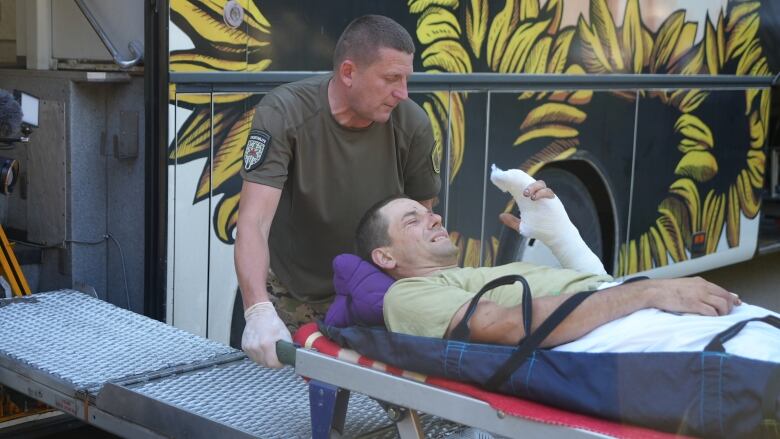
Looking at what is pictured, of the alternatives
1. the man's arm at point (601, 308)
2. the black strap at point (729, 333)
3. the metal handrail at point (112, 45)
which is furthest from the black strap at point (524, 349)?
the metal handrail at point (112, 45)

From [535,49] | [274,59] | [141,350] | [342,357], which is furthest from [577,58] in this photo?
[342,357]

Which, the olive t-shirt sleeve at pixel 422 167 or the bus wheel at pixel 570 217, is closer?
the olive t-shirt sleeve at pixel 422 167

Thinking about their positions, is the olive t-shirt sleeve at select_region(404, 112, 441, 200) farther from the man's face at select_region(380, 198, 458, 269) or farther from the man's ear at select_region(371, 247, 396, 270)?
the man's ear at select_region(371, 247, 396, 270)

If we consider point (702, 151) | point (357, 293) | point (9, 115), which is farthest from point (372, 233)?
point (702, 151)

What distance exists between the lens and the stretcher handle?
9.59 feet

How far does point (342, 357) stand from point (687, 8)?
4.93 metres

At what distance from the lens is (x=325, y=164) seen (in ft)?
12.4

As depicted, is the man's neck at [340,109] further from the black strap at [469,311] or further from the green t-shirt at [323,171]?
the black strap at [469,311]

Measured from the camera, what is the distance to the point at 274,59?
462cm

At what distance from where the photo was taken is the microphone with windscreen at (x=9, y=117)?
4.27 metres

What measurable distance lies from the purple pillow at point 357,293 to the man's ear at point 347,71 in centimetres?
64

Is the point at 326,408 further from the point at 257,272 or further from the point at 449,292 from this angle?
the point at 257,272

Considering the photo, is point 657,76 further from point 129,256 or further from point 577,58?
point 129,256

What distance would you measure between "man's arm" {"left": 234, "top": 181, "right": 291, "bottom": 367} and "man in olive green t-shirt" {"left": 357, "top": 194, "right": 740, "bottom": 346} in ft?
0.99
